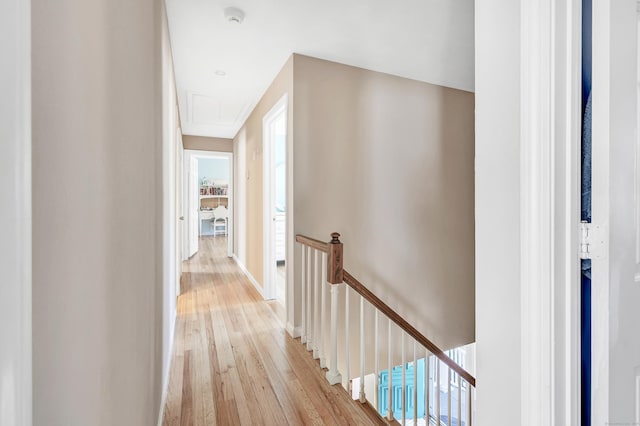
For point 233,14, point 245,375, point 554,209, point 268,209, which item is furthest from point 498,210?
point 268,209

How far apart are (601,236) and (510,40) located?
59cm

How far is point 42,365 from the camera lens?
16.2 inches

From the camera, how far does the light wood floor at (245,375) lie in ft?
5.73

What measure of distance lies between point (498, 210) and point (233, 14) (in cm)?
218

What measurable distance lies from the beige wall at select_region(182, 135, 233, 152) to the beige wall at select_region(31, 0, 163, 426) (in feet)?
16.9

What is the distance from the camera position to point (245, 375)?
213 centimetres

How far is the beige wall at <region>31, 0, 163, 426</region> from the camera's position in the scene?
0.43 meters

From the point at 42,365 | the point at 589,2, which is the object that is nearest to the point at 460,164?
the point at 589,2

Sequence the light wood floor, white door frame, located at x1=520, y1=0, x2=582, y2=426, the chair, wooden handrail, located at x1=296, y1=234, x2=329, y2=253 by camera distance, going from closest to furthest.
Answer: white door frame, located at x1=520, y1=0, x2=582, y2=426, the light wood floor, wooden handrail, located at x1=296, y1=234, x2=329, y2=253, the chair
